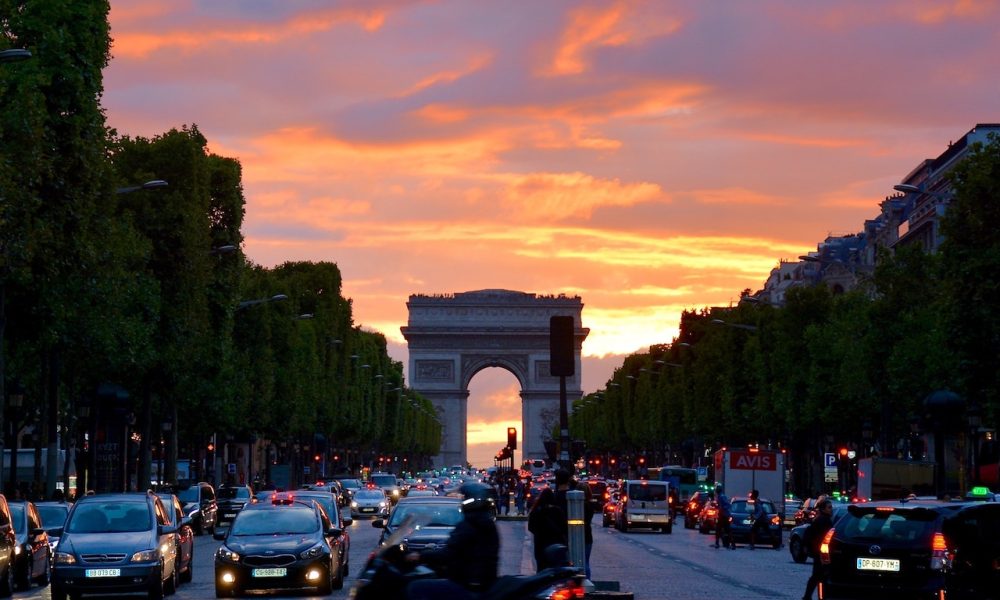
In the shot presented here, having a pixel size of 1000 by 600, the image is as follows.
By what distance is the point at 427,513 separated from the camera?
34250 mm

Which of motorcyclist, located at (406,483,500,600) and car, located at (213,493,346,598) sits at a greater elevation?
motorcyclist, located at (406,483,500,600)

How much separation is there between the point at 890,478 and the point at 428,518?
31.2 metres

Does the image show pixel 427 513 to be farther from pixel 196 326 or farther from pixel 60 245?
pixel 196 326

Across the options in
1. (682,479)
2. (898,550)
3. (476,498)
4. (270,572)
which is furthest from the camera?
(682,479)

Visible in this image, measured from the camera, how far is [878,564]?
23109 mm

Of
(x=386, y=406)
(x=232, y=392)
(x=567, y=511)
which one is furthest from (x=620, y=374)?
(x=567, y=511)

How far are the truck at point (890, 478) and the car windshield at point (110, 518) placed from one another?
113 ft

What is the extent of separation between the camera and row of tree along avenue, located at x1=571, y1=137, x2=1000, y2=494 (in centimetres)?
4253

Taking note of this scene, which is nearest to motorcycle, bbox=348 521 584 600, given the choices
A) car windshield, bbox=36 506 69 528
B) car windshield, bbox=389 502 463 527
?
car windshield, bbox=389 502 463 527

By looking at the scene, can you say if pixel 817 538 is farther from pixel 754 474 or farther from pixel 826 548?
pixel 754 474

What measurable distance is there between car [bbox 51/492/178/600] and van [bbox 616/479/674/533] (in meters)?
40.2

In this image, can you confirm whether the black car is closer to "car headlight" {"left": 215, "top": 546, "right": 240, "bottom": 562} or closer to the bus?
the bus

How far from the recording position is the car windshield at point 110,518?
3075 centimetres

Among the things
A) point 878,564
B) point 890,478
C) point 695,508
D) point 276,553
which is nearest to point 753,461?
point 695,508
